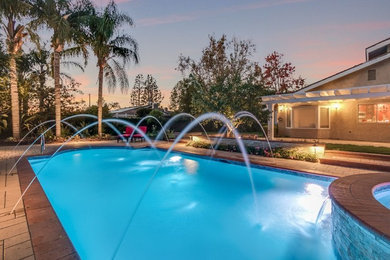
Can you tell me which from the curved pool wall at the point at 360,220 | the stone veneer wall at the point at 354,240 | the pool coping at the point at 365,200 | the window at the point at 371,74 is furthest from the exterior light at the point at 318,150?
the window at the point at 371,74

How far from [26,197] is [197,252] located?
372cm

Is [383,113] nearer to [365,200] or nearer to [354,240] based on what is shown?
[365,200]

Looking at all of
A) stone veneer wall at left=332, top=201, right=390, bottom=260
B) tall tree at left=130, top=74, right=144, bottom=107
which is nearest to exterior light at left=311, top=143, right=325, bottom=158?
stone veneer wall at left=332, top=201, right=390, bottom=260

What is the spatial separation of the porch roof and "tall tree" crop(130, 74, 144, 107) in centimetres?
5061

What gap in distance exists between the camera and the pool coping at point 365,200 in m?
2.56

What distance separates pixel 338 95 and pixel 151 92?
2077 inches

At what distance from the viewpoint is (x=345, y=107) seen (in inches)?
506

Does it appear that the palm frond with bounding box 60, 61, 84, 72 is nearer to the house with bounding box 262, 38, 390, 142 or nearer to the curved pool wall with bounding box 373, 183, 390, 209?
the house with bounding box 262, 38, 390, 142

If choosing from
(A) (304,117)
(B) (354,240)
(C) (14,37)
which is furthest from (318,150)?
(C) (14,37)

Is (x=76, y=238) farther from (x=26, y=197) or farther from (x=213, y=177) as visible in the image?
(x=213, y=177)

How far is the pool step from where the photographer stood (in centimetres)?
Answer: 699

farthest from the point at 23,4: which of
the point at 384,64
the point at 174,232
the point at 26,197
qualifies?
the point at 384,64

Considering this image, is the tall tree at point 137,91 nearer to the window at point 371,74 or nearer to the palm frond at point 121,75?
the palm frond at point 121,75

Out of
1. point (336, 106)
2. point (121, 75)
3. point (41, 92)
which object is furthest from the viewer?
point (41, 92)
